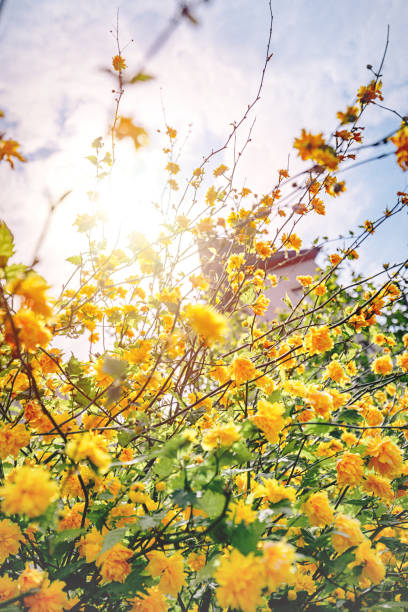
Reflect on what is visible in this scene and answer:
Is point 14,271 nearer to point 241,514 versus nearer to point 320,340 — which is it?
point 241,514

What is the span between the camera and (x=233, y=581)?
772mm

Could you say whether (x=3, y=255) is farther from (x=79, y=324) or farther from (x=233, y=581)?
(x=79, y=324)

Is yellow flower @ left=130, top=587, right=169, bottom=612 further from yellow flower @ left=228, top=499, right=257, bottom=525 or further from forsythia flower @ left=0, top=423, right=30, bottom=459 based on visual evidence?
forsythia flower @ left=0, top=423, right=30, bottom=459

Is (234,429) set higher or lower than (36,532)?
higher

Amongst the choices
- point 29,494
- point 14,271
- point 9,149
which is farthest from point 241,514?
point 9,149

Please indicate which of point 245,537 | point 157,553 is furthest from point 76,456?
point 157,553

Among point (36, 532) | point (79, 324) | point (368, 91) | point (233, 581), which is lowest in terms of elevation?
point (233, 581)

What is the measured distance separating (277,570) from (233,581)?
0.41ft

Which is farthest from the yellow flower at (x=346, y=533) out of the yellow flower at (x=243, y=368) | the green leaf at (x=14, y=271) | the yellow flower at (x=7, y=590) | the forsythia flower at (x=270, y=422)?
the green leaf at (x=14, y=271)

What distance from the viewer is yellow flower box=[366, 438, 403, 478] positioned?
128 cm

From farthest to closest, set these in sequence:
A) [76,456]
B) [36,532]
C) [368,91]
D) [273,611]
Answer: [368,91] < [36,532] < [273,611] < [76,456]

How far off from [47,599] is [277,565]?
84 cm

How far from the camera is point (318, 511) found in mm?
1203

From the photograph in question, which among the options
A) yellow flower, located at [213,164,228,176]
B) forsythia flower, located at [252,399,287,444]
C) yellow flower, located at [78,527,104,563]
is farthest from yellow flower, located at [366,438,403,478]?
yellow flower, located at [213,164,228,176]
